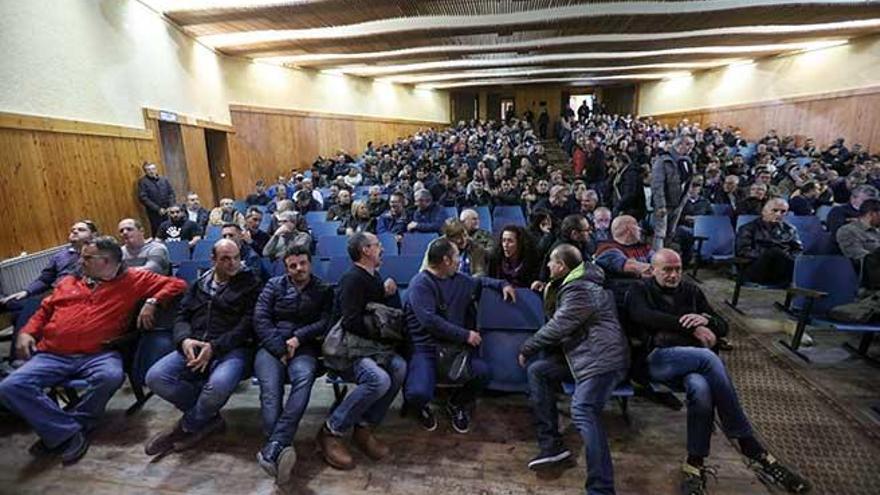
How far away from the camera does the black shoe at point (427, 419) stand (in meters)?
2.38

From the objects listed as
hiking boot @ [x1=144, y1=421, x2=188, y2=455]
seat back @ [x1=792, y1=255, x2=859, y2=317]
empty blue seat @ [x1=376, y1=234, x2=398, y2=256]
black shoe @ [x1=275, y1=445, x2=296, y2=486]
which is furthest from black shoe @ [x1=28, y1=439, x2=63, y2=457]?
seat back @ [x1=792, y1=255, x2=859, y2=317]

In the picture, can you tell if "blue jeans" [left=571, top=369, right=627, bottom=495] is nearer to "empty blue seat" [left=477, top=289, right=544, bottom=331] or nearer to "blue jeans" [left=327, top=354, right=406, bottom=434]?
"empty blue seat" [left=477, top=289, right=544, bottom=331]

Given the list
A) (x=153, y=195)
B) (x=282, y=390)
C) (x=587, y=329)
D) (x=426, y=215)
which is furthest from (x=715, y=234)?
(x=153, y=195)

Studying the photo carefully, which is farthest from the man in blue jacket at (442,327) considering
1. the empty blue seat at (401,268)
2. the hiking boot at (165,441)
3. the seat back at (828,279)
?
the seat back at (828,279)

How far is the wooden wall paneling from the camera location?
723 centimetres

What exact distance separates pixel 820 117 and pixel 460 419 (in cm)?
1337

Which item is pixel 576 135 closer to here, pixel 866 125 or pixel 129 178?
pixel 866 125

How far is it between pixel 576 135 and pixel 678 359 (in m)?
10.1

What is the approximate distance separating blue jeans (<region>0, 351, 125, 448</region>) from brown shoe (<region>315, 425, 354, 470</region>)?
1.24m

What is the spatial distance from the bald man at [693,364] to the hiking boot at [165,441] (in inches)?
97.7

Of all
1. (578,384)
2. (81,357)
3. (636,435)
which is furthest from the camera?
(81,357)

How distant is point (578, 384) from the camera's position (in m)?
1.98

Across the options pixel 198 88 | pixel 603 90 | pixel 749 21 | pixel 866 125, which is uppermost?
pixel 603 90

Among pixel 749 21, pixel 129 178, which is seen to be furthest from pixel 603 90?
pixel 129 178
